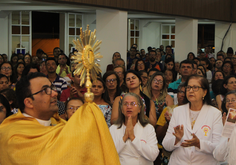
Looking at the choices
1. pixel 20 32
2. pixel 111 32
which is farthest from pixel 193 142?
pixel 20 32

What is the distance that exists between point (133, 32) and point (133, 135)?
15630 mm

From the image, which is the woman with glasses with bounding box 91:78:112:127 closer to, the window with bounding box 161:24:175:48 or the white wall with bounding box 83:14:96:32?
the white wall with bounding box 83:14:96:32

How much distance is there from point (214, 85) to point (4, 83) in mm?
3682

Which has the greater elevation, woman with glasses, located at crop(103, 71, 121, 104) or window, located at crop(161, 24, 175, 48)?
window, located at crop(161, 24, 175, 48)

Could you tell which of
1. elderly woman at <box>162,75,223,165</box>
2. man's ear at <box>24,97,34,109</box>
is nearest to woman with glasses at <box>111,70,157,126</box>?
elderly woman at <box>162,75,223,165</box>

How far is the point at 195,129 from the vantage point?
3631mm

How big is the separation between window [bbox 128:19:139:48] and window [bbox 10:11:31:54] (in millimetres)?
6262

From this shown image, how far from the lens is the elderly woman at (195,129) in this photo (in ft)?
11.5

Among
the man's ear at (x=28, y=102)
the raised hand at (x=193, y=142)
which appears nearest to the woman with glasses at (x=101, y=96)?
the raised hand at (x=193, y=142)

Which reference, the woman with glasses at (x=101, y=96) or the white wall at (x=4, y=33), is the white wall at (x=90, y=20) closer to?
the white wall at (x=4, y=33)

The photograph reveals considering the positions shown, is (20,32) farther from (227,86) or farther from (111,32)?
(227,86)

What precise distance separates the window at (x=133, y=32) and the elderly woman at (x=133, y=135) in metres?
14.8

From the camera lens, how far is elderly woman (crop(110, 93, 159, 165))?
357 centimetres

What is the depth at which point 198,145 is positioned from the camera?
137 inches
